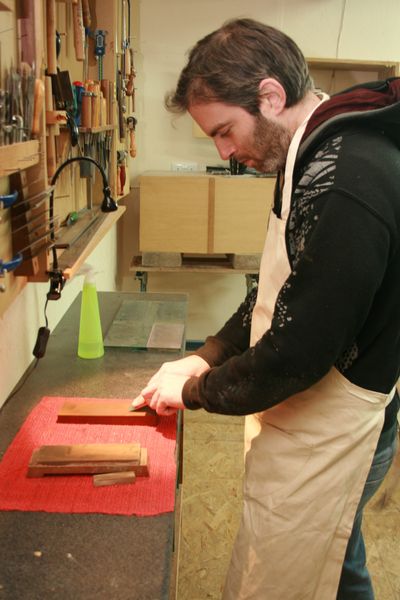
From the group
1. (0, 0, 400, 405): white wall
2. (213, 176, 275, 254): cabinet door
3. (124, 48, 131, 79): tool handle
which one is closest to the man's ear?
(124, 48, 131, 79): tool handle

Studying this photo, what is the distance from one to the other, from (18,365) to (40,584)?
78 centimetres

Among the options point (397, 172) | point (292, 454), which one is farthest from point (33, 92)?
point (292, 454)

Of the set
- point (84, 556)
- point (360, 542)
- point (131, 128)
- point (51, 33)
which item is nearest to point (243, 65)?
point (51, 33)

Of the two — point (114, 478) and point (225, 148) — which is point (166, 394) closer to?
point (114, 478)

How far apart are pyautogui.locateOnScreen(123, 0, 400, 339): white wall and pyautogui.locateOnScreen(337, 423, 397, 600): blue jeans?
2.77 m

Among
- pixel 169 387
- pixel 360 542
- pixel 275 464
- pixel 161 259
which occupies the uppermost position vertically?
pixel 169 387

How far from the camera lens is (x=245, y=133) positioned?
1.07 metres

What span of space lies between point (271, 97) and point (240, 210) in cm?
212

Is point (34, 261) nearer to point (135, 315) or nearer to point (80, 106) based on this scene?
point (80, 106)

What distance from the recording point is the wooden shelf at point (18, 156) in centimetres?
94

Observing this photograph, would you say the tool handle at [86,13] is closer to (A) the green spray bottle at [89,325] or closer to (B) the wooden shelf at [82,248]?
(B) the wooden shelf at [82,248]

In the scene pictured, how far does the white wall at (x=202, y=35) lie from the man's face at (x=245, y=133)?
2.59 meters

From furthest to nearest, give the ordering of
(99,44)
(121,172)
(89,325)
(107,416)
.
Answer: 1. (121,172)
2. (99,44)
3. (89,325)
4. (107,416)

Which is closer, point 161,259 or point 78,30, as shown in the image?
point 78,30
